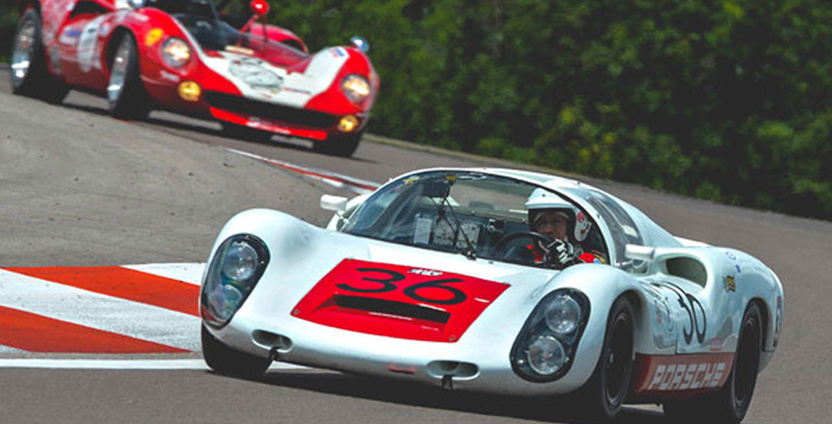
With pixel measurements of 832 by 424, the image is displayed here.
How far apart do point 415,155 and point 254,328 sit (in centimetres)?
1498

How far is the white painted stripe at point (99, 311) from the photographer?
8141 millimetres

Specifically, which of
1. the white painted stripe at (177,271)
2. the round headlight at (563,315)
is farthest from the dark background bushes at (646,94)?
the round headlight at (563,315)

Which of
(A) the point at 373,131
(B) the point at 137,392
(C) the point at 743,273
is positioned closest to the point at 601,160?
(A) the point at 373,131

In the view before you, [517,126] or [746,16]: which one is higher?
[746,16]

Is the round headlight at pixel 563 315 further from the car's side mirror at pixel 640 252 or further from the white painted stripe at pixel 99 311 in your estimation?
the white painted stripe at pixel 99 311

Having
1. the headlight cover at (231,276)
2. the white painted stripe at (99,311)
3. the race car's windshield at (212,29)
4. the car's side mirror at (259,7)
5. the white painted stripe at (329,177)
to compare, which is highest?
the headlight cover at (231,276)

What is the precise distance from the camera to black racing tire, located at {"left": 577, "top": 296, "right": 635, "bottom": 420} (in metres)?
6.64

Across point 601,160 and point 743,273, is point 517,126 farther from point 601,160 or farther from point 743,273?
point 743,273

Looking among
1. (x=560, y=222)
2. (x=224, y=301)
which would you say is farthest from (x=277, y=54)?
(x=224, y=301)

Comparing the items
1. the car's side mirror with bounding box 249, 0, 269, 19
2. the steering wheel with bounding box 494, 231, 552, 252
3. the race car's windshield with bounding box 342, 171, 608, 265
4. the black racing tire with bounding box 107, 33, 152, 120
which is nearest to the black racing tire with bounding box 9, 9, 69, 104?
the black racing tire with bounding box 107, 33, 152, 120

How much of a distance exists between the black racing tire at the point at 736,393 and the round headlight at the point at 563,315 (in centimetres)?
141

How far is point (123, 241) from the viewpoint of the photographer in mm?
10703

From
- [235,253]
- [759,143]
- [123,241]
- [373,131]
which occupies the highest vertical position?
[235,253]

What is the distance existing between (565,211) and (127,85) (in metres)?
10.1
